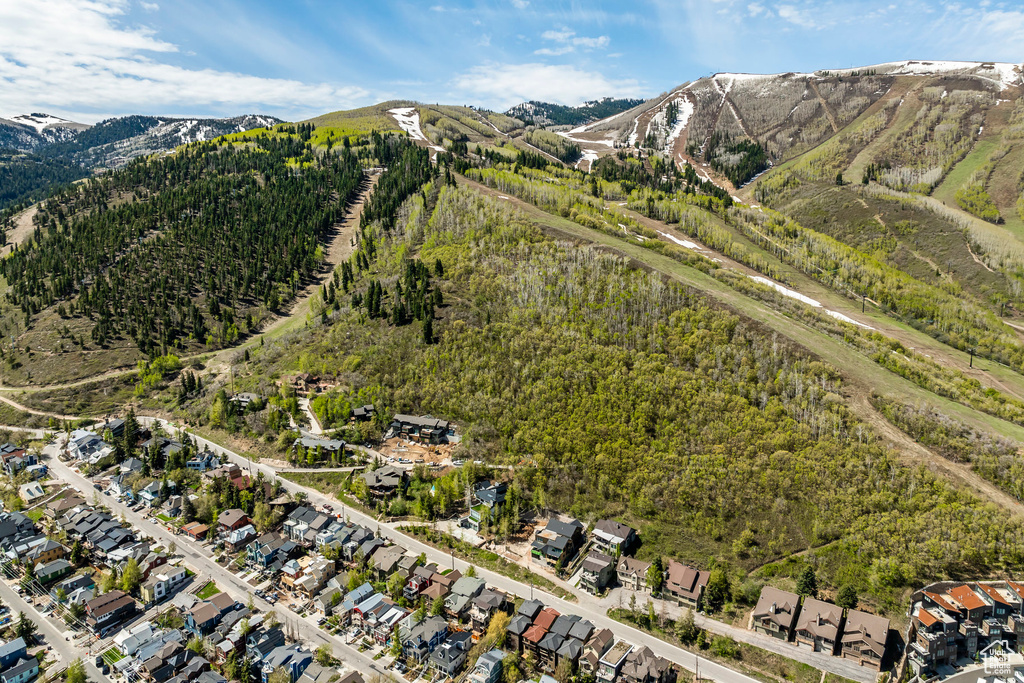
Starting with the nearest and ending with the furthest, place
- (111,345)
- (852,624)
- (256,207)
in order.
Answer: (852,624) → (111,345) → (256,207)

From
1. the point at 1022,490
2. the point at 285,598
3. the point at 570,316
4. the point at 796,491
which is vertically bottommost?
the point at 285,598

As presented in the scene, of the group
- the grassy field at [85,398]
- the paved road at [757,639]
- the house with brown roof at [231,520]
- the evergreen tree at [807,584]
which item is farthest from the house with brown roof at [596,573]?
the grassy field at [85,398]

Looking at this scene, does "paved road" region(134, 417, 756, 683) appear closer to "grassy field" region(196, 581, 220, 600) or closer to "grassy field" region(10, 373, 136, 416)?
"grassy field" region(196, 581, 220, 600)

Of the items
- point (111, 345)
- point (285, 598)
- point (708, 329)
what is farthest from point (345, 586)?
point (111, 345)

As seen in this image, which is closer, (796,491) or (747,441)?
(796,491)

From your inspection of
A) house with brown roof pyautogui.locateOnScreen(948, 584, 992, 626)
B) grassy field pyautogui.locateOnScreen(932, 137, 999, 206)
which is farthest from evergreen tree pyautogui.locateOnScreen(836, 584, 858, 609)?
grassy field pyautogui.locateOnScreen(932, 137, 999, 206)

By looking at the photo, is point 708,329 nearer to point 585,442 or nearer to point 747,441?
point 747,441

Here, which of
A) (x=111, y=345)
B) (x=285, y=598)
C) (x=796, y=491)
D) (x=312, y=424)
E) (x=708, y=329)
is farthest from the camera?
(x=111, y=345)

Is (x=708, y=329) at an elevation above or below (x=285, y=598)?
above
